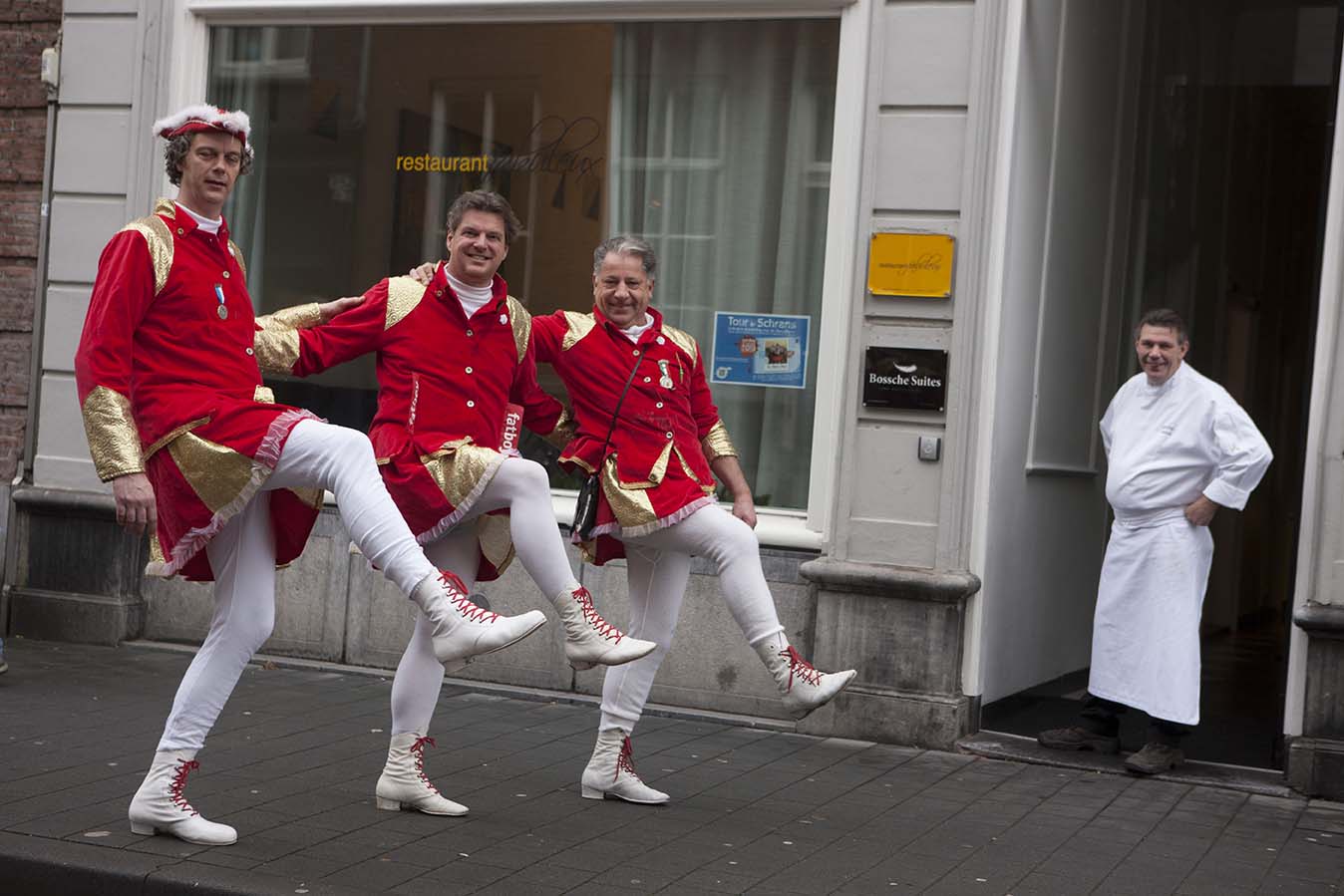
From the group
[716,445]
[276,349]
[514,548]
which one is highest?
[276,349]

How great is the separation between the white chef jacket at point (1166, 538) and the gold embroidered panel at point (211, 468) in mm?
4074

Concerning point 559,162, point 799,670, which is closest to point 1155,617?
point 799,670

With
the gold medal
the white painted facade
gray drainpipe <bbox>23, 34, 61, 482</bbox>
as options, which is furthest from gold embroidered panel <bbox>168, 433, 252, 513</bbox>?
gray drainpipe <bbox>23, 34, 61, 482</bbox>

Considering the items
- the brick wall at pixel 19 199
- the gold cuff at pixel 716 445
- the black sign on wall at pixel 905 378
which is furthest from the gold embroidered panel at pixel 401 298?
the brick wall at pixel 19 199

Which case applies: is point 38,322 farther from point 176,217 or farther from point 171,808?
point 171,808

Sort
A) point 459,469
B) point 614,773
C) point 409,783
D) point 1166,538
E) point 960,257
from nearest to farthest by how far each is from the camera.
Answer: point 459,469, point 409,783, point 614,773, point 1166,538, point 960,257

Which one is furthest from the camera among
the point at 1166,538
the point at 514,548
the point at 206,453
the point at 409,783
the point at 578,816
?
the point at 1166,538

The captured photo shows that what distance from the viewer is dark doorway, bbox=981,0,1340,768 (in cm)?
852

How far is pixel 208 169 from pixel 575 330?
4.68 ft

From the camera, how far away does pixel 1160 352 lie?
729cm

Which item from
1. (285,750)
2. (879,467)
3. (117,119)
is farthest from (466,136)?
(285,750)

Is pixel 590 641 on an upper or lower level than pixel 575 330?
lower

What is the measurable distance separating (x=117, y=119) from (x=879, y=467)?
457 centimetres

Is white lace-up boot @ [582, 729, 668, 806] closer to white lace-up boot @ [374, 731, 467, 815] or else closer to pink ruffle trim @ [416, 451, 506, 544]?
white lace-up boot @ [374, 731, 467, 815]
